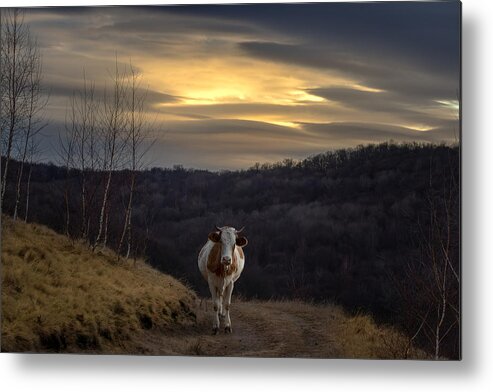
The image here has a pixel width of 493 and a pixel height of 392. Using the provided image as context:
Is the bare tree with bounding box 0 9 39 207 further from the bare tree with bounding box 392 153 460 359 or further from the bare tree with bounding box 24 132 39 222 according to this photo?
the bare tree with bounding box 392 153 460 359

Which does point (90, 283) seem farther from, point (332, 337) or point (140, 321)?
point (332, 337)

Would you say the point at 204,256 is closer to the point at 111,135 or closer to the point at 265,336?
the point at 265,336

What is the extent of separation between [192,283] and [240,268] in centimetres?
43

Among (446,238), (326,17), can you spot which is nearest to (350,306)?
(446,238)

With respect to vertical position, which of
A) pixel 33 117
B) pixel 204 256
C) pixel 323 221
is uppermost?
pixel 33 117

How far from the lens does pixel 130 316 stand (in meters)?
8.02

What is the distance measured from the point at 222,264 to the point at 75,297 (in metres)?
1.20

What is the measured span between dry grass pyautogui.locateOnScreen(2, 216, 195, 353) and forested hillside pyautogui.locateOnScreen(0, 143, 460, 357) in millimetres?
168

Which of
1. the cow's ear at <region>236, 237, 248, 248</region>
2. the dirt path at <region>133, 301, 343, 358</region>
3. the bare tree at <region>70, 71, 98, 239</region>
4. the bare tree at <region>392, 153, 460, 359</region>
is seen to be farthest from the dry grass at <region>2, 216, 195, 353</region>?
the bare tree at <region>392, 153, 460, 359</region>

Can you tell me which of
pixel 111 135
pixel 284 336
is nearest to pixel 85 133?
pixel 111 135

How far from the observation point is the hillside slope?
25.7 ft

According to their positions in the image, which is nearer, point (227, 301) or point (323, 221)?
point (323, 221)

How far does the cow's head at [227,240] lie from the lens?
7.93m

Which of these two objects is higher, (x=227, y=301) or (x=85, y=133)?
(x=85, y=133)
